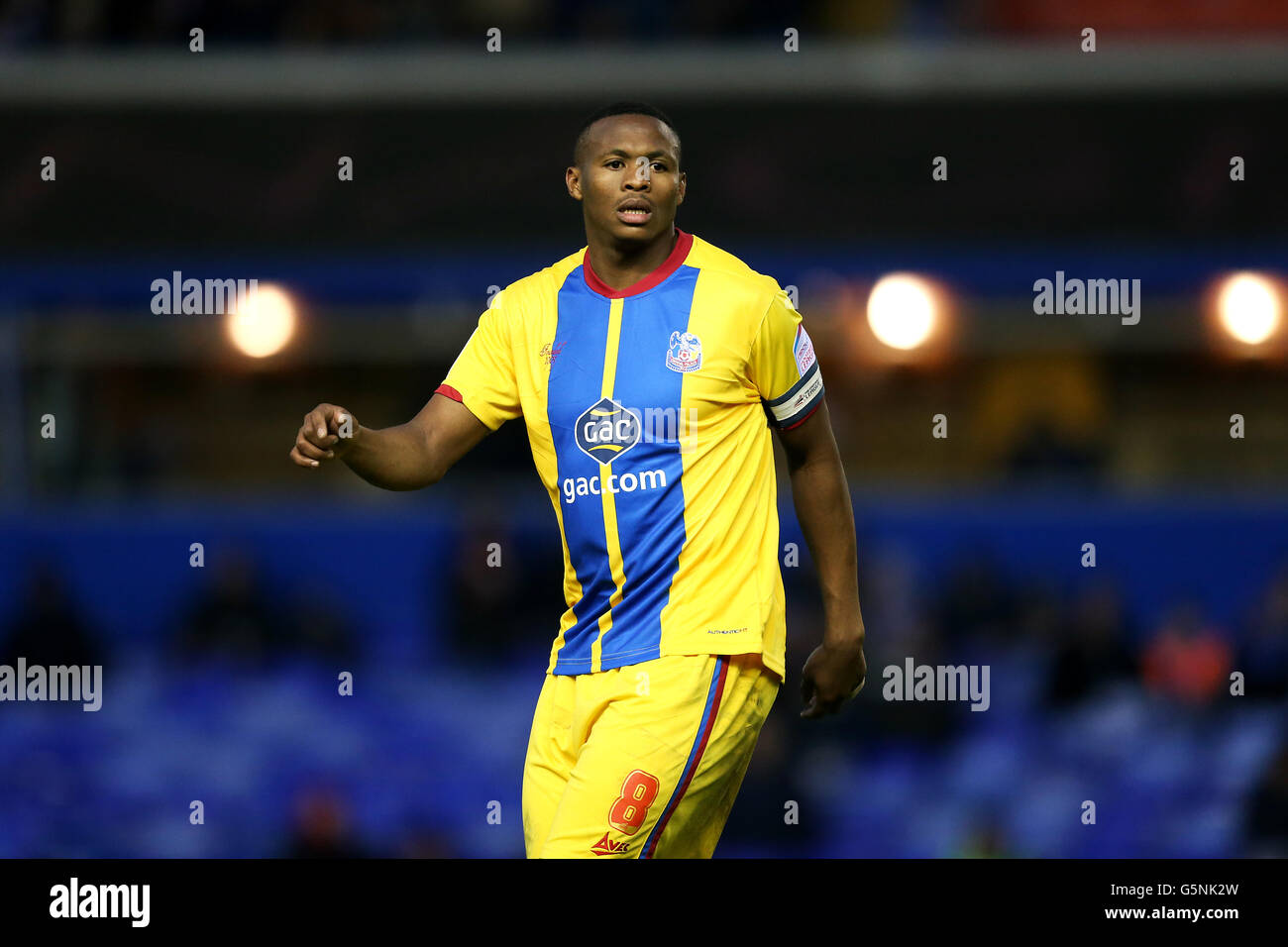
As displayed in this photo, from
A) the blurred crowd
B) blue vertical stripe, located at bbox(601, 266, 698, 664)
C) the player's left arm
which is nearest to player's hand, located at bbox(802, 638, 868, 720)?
the player's left arm

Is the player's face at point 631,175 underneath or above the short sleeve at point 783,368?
above

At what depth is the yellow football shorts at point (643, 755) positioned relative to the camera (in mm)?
4934

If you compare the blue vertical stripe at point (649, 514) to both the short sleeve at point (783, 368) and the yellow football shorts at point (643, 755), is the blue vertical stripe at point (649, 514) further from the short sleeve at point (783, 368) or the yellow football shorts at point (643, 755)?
the short sleeve at point (783, 368)

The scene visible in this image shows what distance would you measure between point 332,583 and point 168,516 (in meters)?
1.28

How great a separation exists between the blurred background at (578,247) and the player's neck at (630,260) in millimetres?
7902

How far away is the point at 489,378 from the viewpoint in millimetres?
5410

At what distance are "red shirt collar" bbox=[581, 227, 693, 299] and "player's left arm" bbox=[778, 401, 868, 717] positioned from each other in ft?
1.76

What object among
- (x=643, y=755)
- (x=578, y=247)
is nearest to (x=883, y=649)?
(x=578, y=247)

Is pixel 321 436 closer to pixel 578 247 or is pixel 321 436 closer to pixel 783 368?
pixel 783 368

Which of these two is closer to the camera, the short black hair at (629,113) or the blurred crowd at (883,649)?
the short black hair at (629,113)

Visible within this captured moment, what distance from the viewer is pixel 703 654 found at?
5051 mm

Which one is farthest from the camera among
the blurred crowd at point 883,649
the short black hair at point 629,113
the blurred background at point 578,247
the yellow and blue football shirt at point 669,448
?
the blurred background at point 578,247

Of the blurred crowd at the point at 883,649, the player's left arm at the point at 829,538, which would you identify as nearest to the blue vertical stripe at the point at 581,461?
the player's left arm at the point at 829,538
